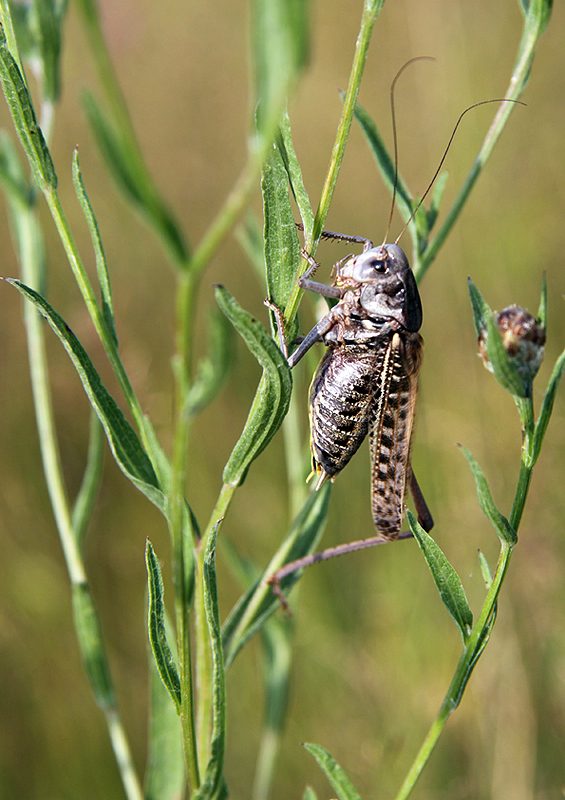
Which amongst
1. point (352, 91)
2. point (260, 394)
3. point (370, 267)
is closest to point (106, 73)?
point (352, 91)

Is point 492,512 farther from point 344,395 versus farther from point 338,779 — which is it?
point 344,395

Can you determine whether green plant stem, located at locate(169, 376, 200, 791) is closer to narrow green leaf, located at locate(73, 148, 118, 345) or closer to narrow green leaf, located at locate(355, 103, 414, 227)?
narrow green leaf, located at locate(73, 148, 118, 345)

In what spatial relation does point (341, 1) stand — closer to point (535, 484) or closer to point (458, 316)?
point (458, 316)

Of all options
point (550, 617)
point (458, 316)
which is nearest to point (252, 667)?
point (550, 617)

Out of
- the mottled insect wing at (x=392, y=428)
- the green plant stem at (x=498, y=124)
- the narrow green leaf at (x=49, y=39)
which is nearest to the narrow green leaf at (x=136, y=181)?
the narrow green leaf at (x=49, y=39)

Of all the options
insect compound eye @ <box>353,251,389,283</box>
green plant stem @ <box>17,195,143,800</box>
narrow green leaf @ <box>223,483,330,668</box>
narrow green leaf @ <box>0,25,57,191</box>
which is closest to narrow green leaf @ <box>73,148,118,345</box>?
narrow green leaf @ <box>0,25,57,191</box>
